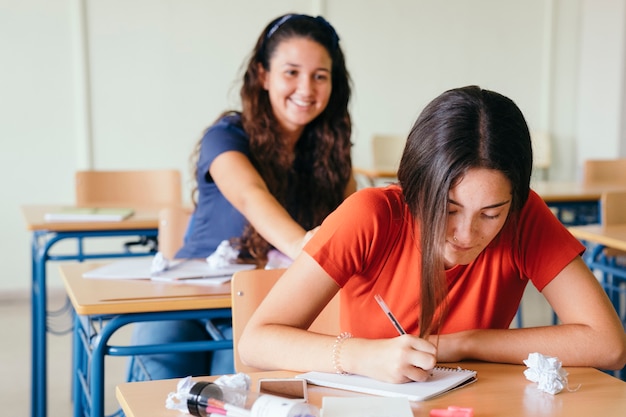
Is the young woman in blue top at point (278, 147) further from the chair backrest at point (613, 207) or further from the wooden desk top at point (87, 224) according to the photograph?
the chair backrest at point (613, 207)

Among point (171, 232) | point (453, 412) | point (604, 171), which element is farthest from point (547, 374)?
point (604, 171)

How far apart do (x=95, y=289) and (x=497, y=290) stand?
3.06ft

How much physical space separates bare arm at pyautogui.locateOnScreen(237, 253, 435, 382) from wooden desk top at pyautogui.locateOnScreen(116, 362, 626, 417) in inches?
1.7

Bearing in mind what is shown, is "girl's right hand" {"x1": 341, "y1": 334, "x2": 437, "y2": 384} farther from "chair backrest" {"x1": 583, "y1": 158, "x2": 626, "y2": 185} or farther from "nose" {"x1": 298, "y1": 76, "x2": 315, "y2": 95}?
"chair backrest" {"x1": 583, "y1": 158, "x2": 626, "y2": 185}

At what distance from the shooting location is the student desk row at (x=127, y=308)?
1730 millimetres

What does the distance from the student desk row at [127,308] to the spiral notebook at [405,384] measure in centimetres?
63

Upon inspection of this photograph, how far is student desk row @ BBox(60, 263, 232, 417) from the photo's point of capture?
173 centimetres

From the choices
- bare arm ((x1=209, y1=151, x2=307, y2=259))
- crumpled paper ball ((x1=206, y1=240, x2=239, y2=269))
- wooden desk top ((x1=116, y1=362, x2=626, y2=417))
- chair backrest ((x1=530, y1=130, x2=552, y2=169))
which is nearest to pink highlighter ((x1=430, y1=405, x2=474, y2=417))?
wooden desk top ((x1=116, y1=362, x2=626, y2=417))

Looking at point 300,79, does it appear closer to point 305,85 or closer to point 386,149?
point 305,85

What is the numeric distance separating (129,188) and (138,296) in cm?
178

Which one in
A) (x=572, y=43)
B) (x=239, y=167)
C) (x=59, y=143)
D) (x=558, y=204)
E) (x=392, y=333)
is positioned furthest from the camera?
(x=572, y=43)

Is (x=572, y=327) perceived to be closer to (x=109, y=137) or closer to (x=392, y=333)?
(x=392, y=333)

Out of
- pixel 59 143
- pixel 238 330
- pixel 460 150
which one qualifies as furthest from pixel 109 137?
pixel 460 150

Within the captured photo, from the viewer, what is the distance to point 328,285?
138cm
